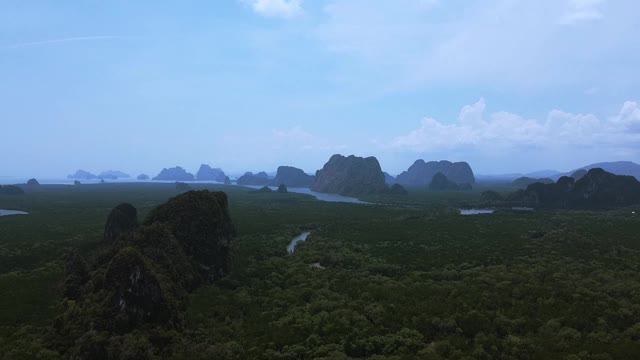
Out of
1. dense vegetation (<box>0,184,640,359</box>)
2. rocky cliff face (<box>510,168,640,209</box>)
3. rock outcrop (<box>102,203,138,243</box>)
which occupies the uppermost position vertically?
rocky cliff face (<box>510,168,640,209</box>)

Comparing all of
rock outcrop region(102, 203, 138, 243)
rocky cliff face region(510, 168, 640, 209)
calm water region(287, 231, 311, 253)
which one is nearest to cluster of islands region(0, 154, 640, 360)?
rock outcrop region(102, 203, 138, 243)

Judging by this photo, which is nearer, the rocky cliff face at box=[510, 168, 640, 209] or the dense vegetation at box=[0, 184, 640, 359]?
the dense vegetation at box=[0, 184, 640, 359]

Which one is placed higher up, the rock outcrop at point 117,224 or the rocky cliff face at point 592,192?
the rocky cliff face at point 592,192

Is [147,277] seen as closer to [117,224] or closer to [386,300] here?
[386,300]

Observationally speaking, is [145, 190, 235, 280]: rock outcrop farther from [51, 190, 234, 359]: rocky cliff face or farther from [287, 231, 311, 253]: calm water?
[287, 231, 311, 253]: calm water

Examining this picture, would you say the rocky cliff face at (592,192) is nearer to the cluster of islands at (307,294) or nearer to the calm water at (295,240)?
the cluster of islands at (307,294)

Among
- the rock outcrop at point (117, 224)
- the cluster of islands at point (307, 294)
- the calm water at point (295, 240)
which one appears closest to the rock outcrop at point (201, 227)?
the cluster of islands at point (307, 294)

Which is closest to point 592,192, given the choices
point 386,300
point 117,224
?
point 386,300
